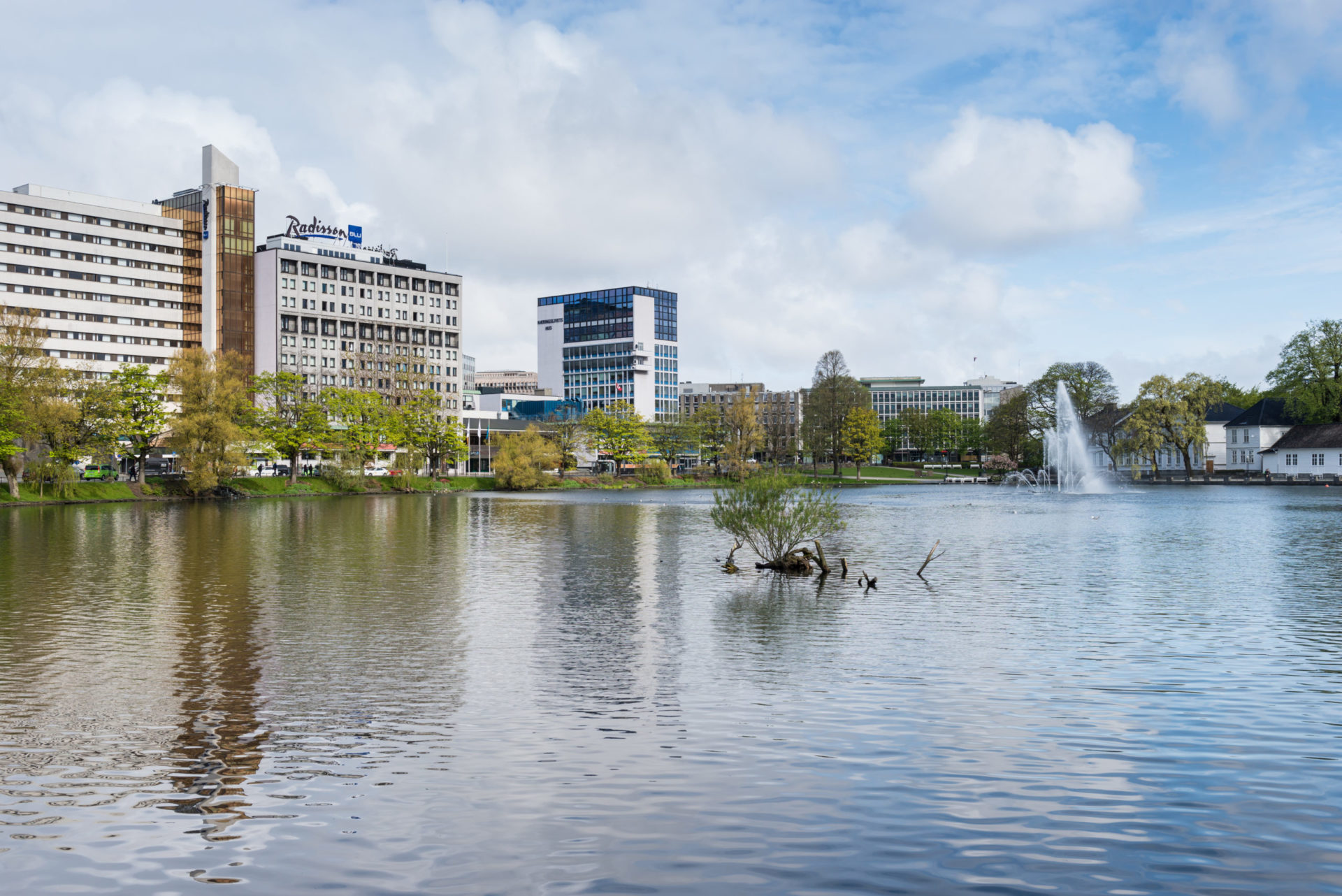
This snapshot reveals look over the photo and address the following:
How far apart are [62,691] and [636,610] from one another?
16084 mm

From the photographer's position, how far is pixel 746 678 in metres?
21.4

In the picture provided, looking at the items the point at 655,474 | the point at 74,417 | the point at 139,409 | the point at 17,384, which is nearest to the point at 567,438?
the point at 655,474

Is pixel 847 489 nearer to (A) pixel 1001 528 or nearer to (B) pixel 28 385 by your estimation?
(A) pixel 1001 528

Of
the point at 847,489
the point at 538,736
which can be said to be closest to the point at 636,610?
the point at 538,736

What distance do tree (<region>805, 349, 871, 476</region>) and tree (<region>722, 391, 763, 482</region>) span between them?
18.4 m

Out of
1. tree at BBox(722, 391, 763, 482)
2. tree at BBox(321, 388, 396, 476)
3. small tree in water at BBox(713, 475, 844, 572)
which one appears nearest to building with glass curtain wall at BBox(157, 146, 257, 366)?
tree at BBox(321, 388, 396, 476)

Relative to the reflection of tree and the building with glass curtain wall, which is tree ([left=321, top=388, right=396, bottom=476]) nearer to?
the building with glass curtain wall

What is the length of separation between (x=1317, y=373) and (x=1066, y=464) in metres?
40.0

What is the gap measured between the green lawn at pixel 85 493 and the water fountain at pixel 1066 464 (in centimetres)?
10991

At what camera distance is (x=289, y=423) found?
135 metres

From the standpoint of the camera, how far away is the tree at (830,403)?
621 ft

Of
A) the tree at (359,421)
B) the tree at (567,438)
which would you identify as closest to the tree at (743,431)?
the tree at (567,438)

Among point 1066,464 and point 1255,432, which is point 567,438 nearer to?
point 1066,464

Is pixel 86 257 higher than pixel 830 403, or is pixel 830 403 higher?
pixel 86 257
